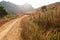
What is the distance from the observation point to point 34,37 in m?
14.3

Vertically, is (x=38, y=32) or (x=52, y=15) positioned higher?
(x=52, y=15)

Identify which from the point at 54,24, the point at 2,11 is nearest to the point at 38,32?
the point at 54,24

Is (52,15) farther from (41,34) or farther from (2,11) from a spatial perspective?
(2,11)

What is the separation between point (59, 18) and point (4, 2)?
8324 centimetres

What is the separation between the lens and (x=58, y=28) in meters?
13.2

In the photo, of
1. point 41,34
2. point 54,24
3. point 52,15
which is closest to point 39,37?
point 41,34

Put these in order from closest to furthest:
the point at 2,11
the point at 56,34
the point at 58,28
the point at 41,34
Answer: the point at 56,34
the point at 58,28
the point at 41,34
the point at 2,11

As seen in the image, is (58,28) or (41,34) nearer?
(58,28)

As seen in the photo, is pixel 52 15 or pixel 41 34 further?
pixel 52 15

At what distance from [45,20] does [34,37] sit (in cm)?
215

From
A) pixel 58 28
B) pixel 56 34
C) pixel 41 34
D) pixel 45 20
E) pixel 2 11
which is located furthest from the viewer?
pixel 2 11

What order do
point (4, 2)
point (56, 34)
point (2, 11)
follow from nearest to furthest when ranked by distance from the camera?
point (56, 34) < point (2, 11) < point (4, 2)

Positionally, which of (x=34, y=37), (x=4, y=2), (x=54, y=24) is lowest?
(x=4, y=2)

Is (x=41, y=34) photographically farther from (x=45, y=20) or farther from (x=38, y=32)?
(x=45, y=20)
